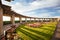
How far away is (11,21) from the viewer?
856 inches

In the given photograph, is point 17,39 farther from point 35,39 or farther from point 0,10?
point 0,10

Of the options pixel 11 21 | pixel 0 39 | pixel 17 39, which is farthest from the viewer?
pixel 11 21

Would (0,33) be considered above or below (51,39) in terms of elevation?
above

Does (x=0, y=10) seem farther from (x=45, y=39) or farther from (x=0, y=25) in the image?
(x=45, y=39)

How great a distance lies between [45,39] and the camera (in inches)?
331

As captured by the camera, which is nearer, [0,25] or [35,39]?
[0,25]

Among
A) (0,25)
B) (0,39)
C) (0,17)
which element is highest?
(0,17)

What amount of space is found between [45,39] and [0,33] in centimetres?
355

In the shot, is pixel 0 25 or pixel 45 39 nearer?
pixel 0 25

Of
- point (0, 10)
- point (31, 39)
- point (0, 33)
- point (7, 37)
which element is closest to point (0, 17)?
point (0, 10)

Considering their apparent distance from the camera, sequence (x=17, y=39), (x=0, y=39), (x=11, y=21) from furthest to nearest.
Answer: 1. (x=11, y=21)
2. (x=17, y=39)
3. (x=0, y=39)

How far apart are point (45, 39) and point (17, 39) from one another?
199cm

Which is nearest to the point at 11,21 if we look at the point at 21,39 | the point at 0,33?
the point at 21,39

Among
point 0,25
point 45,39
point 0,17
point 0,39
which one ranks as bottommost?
point 45,39
